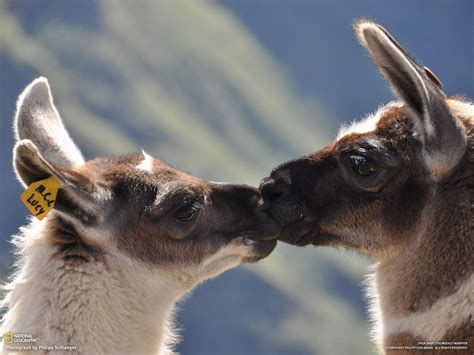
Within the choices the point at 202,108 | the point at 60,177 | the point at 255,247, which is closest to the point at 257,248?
the point at 255,247

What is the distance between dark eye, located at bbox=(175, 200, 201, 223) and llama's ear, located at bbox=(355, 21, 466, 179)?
1.40 m

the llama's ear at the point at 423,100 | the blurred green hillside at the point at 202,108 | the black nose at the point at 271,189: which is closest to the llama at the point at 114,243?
the black nose at the point at 271,189

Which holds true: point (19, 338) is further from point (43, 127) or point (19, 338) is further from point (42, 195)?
point (43, 127)

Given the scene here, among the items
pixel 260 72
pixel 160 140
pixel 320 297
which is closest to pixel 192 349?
pixel 320 297

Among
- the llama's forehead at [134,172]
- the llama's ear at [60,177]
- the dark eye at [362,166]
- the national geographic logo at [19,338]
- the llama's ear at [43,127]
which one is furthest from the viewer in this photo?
the llama's ear at [43,127]

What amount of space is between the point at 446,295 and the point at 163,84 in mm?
21190

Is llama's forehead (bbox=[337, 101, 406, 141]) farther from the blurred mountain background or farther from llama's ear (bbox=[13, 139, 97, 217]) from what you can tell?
the blurred mountain background

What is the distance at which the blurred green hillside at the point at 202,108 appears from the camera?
16750 millimetres

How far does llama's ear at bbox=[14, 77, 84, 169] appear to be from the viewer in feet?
17.0

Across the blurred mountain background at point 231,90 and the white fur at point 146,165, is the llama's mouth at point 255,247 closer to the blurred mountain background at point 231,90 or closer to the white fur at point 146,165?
the white fur at point 146,165

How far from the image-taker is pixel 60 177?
4.30 meters

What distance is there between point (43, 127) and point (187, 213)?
3.76 feet

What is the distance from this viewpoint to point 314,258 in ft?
61.7

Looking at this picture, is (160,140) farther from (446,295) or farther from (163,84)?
(446,295)
